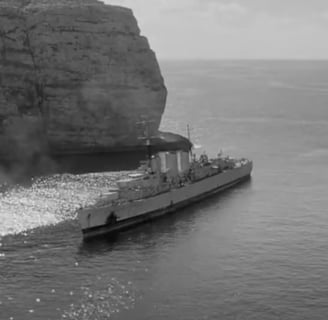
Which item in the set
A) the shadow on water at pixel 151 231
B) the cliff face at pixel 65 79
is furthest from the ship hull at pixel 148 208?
the cliff face at pixel 65 79

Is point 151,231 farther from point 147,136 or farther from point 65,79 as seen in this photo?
point 65,79

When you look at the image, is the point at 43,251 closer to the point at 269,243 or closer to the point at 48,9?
the point at 269,243

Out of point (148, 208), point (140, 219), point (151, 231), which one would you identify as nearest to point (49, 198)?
point (140, 219)

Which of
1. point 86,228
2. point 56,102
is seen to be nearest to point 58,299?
point 86,228

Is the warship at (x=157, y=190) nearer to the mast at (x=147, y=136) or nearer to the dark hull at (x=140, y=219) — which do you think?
the dark hull at (x=140, y=219)

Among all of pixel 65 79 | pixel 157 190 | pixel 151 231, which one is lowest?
pixel 151 231

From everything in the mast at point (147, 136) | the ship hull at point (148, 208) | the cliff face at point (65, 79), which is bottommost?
the ship hull at point (148, 208)
